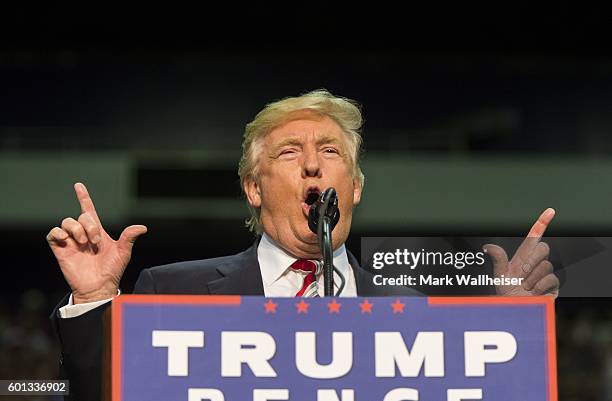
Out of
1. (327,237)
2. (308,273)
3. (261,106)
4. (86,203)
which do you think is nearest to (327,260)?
(327,237)

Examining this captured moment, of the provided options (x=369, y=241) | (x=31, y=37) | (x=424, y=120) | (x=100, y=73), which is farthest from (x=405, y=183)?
(x=369, y=241)

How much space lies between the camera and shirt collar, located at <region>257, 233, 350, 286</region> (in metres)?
1.62

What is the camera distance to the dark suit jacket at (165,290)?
1465mm

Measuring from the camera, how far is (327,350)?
1.23 metres

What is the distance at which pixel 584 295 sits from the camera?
1.66 m

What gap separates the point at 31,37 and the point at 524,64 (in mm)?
2612

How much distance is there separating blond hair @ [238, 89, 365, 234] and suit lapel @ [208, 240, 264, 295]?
14cm

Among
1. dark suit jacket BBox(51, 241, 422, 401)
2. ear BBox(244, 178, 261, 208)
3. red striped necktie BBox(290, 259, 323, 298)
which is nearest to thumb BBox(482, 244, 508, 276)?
dark suit jacket BBox(51, 241, 422, 401)

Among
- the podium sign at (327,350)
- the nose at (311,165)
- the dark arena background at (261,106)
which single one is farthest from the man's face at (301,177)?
the dark arena background at (261,106)

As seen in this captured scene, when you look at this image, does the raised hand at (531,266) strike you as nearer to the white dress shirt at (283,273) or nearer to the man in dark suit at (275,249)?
the man in dark suit at (275,249)

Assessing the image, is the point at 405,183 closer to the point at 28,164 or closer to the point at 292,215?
the point at 28,164

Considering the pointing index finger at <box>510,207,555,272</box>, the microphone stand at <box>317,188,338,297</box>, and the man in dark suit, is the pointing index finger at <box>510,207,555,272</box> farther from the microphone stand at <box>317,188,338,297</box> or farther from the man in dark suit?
the microphone stand at <box>317,188,338,297</box>

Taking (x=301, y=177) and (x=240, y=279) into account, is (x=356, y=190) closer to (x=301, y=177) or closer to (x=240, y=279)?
(x=301, y=177)

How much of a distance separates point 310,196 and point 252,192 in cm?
15
